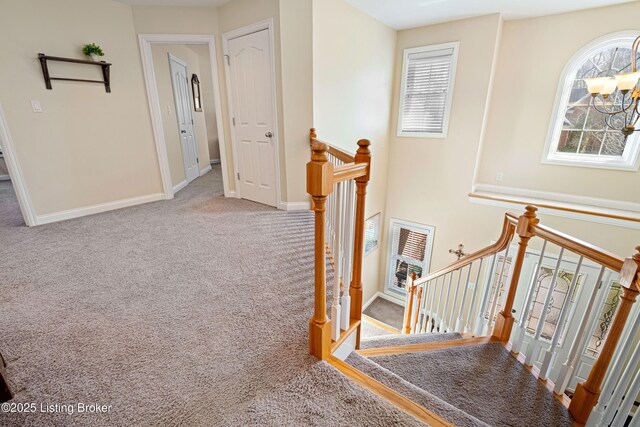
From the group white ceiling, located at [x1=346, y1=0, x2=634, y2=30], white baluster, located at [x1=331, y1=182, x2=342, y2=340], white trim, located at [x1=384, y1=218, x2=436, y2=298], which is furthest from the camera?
white trim, located at [x1=384, y1=218, x2=436, y2=298]

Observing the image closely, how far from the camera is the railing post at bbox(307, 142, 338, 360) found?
3.76ft

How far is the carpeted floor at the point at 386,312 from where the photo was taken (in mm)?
5227

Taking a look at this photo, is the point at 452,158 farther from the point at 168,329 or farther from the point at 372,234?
the point at 168,329

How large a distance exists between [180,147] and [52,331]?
368cm

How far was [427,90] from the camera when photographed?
458 cm

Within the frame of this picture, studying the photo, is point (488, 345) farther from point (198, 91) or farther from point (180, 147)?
point (198, 91)

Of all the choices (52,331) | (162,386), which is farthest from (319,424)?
(52,331)

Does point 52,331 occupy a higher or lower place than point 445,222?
higher

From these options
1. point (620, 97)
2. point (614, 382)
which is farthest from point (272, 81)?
point (620, 97)

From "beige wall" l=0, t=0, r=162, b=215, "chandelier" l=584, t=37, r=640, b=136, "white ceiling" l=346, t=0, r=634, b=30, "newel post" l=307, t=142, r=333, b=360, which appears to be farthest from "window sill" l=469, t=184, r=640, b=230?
"beige wall" l=0, t=0, r=162, b=215

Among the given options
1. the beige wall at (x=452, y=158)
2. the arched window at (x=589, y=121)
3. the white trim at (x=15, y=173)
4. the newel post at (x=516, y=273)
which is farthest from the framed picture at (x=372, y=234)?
the white trim at (x=15, y=173)

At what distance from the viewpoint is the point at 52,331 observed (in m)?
1.54

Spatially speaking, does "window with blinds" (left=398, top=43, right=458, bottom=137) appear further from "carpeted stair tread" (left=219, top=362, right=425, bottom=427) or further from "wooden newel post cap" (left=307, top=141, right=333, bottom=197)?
"carpeted stair tread" (left=219, top=362, right=425, bottom=427)

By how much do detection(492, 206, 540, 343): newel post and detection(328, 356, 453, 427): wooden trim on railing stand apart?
1.01m
